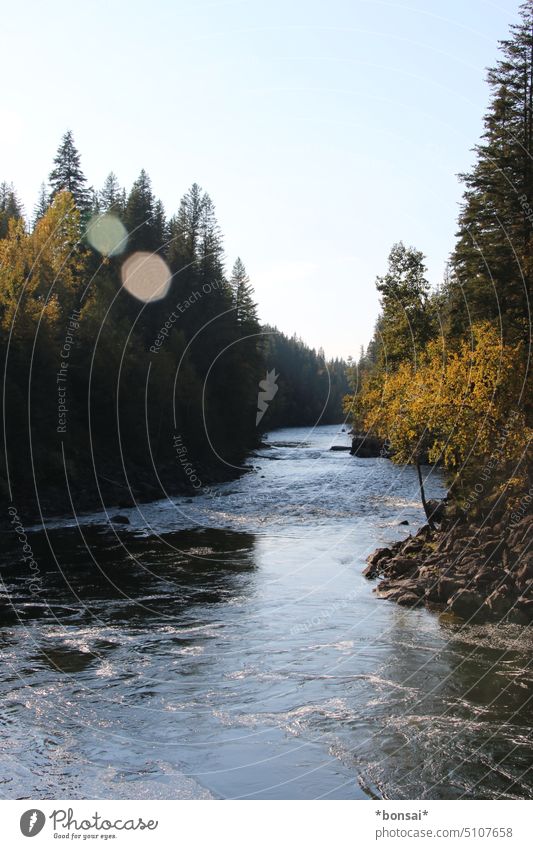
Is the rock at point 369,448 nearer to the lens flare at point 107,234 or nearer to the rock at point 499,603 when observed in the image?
the lens flare at point 107,234

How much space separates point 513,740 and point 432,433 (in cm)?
2062

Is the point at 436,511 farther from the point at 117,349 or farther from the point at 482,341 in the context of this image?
the point at 117,349

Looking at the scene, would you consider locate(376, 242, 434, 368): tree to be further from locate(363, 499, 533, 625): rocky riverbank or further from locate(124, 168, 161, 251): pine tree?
locate(124, 168, 161, 251): pine tree

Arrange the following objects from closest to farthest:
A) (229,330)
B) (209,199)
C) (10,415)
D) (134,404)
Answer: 1. (10,415)
2. (134,404)
3. (229,330)
4. (209,199)

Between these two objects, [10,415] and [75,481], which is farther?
[75,481]

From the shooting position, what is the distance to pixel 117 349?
6456 centimetres

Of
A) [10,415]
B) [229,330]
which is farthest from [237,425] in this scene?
[10,415]

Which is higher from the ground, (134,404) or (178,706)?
(134,404)

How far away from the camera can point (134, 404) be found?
6719 cm

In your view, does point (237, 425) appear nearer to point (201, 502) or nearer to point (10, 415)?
point (201, 502)

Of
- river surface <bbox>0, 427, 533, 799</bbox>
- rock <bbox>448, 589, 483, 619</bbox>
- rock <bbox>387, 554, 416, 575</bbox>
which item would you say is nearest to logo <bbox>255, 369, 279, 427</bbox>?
rock <bbox>387, 554, 416, 575</bbox>
